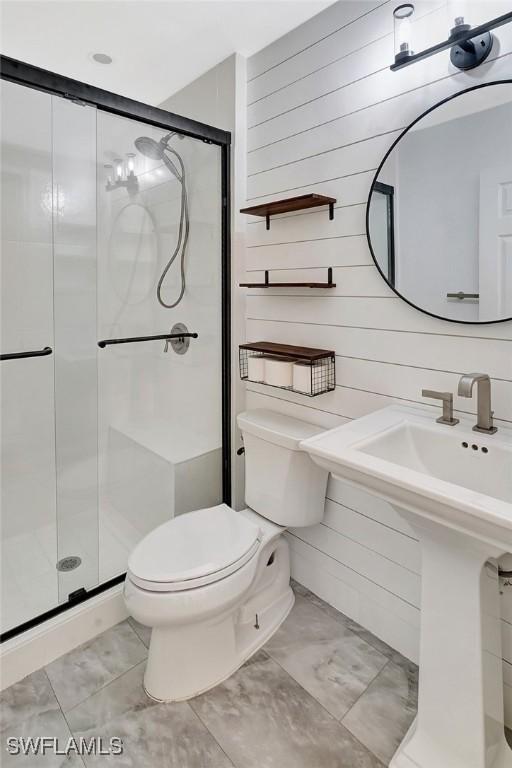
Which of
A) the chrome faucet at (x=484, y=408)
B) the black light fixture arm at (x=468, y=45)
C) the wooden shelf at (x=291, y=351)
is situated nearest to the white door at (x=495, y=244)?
the chrome faucet at (x=484, y=408)

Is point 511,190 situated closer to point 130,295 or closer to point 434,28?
point 434,28

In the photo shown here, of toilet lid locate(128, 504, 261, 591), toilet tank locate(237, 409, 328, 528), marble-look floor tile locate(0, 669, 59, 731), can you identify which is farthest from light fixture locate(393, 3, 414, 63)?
marble-look floor tile locate(0, 669, 59, 731)

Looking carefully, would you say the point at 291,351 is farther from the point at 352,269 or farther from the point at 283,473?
the point at 283,473

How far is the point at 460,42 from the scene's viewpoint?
4.16 ft

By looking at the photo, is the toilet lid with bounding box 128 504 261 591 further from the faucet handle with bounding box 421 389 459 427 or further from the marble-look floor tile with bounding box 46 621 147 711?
the faucet handle with bounding box 421 389 459 427

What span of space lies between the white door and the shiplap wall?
71mm

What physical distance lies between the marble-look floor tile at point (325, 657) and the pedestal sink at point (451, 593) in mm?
269

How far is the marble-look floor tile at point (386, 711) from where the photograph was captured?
54.0 inches

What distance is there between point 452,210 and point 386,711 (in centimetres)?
164

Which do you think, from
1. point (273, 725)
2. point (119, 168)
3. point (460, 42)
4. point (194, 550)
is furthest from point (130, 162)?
point (273, 725)

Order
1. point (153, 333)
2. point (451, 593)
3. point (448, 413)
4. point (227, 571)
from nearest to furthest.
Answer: point (451, 593), point (448, 413), point (227, 571), point (153, 333)

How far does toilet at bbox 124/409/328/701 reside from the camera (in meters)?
1.43

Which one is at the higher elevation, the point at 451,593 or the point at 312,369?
the point at 312,369

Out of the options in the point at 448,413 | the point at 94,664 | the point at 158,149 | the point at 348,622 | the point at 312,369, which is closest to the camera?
the point at 448,413
